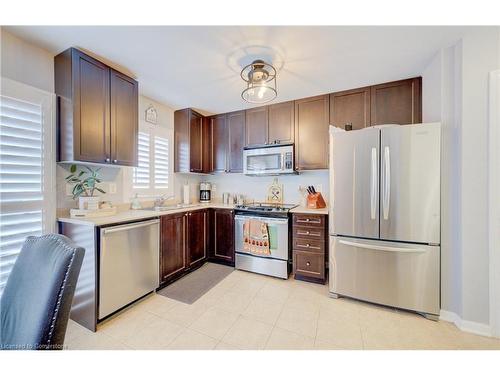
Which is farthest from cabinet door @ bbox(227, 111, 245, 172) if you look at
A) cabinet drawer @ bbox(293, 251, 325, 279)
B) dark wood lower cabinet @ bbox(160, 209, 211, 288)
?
cabinet drawer @ bbox(293, 251, 325, 279)

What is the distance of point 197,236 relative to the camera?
289 centimetres

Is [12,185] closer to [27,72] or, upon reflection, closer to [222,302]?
[27,72]

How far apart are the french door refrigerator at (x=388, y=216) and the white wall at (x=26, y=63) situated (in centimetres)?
286

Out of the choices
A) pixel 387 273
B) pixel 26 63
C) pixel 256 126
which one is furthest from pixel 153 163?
pixel 387 273

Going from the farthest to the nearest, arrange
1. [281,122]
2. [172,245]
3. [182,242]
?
1. [281,122]
2. [182,242]
3. [172,245]

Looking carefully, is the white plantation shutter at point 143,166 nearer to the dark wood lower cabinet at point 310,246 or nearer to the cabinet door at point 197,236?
the cabinet door at point 197,236

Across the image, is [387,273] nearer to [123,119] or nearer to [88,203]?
[88,203]

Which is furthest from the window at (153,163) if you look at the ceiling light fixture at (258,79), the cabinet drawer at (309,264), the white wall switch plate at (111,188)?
the cabinet drawer at (309,264)

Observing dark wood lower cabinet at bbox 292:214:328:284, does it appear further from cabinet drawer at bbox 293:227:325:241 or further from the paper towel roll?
the paper towel roll

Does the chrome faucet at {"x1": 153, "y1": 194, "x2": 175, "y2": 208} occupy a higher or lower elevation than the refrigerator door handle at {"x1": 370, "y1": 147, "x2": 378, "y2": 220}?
lower

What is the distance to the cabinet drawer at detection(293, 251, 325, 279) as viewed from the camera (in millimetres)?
2441

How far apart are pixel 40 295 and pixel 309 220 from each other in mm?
2329

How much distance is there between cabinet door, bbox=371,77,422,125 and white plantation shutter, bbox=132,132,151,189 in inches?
119
